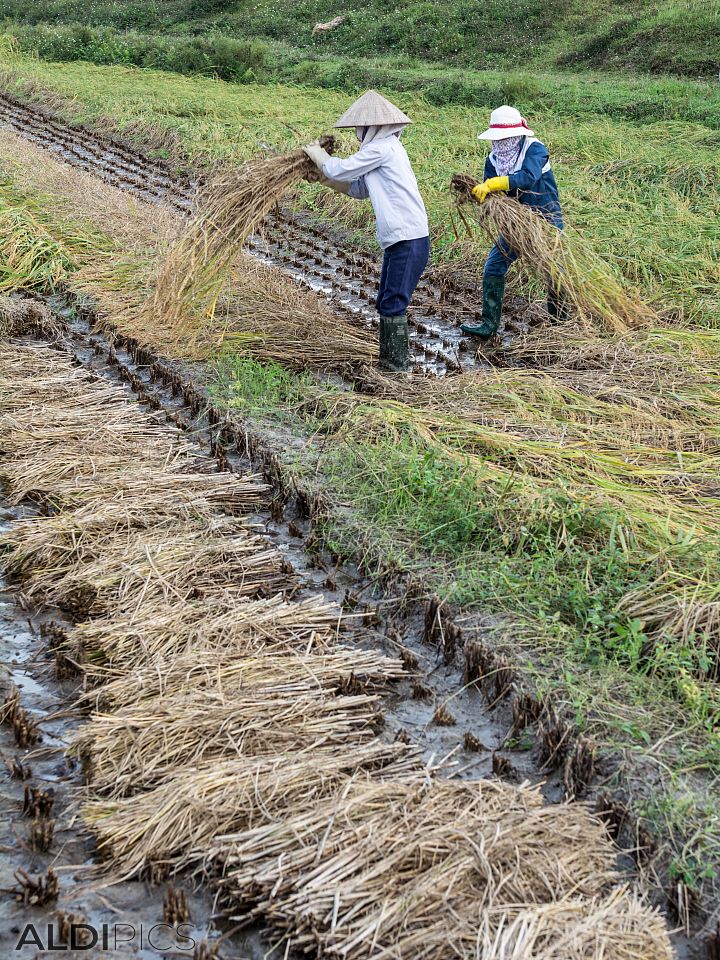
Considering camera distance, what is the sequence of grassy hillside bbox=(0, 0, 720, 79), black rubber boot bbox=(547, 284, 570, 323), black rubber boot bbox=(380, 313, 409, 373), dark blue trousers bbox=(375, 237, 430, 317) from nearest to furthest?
dark blue trousers bbox=(375, 237, 430, 317) → black rubber boot bbox=(380, 313, 409, 373) → black rubber boot bbox=(547, 284, 570, 323) → grassy hillside bbox=(0, 0, 720, 79)

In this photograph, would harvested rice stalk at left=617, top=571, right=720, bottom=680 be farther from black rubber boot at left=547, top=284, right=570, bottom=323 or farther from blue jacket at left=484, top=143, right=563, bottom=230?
blue jacket at left=484, top=143, right=563, bottom=230

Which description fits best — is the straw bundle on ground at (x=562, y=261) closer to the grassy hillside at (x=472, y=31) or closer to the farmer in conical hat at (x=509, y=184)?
the farmer in conical hat at (x=509, y=184)

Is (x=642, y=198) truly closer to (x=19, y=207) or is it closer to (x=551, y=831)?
(x=19, y=207)

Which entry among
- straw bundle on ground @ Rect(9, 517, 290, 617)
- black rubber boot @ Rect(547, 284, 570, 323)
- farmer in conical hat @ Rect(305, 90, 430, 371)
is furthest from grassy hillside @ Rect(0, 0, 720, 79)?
straw bundle on ground @ Rect(9, 517, 290, 617)

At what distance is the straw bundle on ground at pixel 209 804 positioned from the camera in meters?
2.40

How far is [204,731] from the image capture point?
2.73m

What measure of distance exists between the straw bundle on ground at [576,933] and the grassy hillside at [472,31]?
13830 mm

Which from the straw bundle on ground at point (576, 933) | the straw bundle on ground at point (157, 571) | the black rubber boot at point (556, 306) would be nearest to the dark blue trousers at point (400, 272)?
the black rubber boot at point (556, 306)

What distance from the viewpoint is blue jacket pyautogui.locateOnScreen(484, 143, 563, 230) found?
5.88 metres

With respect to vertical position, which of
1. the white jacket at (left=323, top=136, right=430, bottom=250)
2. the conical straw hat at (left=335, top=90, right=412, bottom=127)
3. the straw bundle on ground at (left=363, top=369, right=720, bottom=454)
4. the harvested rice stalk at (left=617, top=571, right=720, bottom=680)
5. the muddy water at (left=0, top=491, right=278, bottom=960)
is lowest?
the muddy water at (left=0, top=491, right=278, bottom=960)

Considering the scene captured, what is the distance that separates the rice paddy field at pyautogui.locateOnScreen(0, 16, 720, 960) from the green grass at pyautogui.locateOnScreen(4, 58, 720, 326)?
0.07 m

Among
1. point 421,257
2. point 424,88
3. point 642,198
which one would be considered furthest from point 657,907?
point 424,88

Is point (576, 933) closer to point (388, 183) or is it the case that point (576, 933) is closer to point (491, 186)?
point (388, 183)

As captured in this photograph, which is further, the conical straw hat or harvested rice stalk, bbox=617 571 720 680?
the conical straw hat
